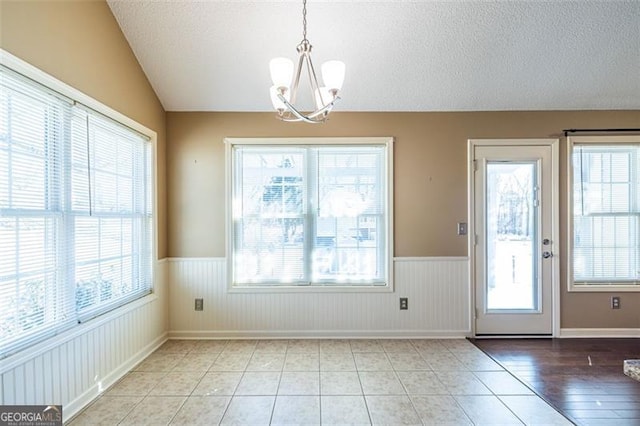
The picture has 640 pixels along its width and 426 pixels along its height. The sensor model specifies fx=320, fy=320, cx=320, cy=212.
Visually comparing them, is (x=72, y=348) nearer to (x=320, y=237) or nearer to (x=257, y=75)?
(x=320, y=237)

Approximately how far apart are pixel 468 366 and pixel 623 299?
212 centimetres

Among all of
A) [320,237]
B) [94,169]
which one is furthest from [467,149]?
[94,169]

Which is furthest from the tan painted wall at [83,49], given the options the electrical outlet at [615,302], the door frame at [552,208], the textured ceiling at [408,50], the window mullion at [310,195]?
the electrical outlet at [615,302]

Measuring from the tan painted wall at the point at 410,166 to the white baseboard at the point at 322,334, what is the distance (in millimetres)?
851

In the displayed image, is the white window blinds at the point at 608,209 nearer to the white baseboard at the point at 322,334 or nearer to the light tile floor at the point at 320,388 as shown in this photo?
the white baseboard at the point at 322,334

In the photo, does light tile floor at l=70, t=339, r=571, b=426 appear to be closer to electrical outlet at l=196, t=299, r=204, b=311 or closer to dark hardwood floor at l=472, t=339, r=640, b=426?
dark hardwood floor at l=472, t=339, r=640, b=426

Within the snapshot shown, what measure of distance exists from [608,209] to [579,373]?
187cm

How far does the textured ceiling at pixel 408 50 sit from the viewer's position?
2521 millimetres

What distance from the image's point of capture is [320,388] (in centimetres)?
242

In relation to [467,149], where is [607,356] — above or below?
below

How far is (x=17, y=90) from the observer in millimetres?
1737

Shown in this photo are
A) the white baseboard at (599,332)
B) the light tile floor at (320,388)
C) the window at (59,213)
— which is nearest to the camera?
the window at (59,213)

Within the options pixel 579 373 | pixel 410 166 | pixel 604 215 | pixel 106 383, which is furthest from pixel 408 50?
pixel 106 383

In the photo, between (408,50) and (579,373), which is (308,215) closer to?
(408,50)
